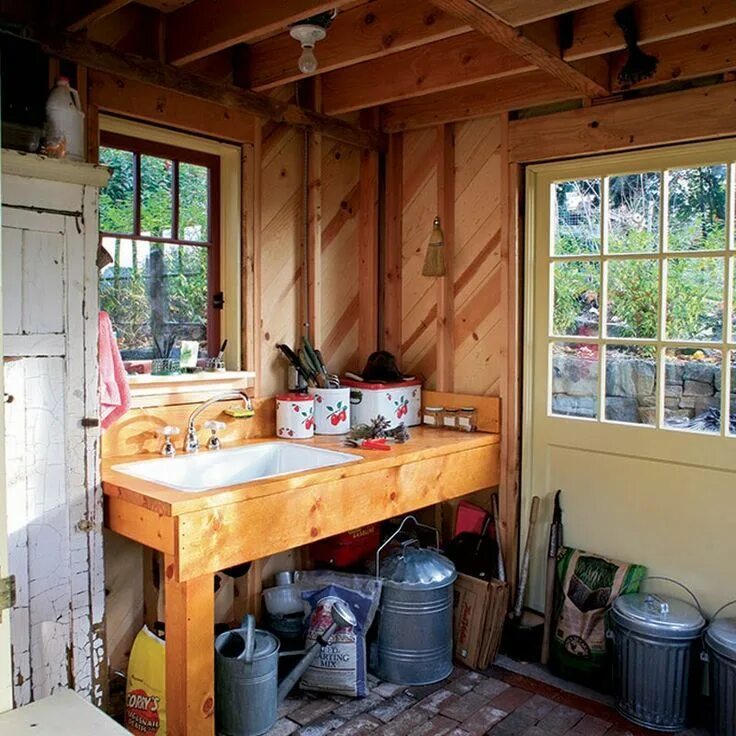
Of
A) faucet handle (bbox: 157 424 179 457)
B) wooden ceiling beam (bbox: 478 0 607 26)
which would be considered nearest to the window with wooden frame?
faucet handle (bbox: 157 424 179 457)

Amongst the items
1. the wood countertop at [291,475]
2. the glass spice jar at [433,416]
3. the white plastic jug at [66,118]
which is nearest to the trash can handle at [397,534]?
the wood countertop at [291,475]

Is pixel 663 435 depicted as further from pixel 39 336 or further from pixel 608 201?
pixel 39 336

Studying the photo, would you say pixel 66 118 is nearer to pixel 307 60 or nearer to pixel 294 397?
pixel 307 60

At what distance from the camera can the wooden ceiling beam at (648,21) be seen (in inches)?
94.3

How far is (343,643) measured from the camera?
2.90m

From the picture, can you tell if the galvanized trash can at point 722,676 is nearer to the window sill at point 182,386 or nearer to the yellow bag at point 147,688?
the yellow bag at point 147,688

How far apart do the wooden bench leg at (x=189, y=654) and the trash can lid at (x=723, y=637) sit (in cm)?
170

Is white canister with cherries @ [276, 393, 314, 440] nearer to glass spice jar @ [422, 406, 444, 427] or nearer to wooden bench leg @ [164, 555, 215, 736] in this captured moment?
glass spice jar @ [422, 406, 444, 427]

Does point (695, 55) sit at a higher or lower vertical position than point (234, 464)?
higher

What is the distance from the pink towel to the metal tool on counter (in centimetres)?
185

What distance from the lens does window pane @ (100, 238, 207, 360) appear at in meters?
2.84

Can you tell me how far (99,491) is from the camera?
2.42m

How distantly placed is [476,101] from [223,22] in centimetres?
124

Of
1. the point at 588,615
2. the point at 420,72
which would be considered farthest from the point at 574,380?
the point at 420,72
